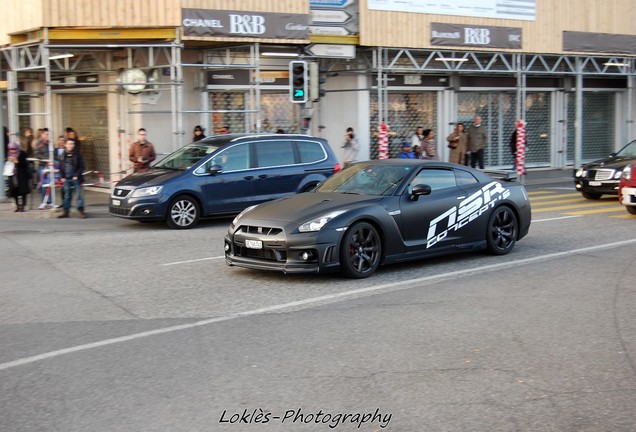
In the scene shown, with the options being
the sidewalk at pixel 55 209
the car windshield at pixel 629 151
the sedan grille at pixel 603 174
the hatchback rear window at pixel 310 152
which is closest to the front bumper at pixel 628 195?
the sedan grille at pixel 603 174

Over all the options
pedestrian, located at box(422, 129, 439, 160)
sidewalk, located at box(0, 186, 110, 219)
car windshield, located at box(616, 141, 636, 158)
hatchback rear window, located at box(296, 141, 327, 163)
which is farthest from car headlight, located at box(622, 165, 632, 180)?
sidewalk, located at box(0, 186, 110, 219)

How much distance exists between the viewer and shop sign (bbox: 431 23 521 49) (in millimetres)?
25016

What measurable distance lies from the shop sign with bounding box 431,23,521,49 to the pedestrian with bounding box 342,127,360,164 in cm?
352

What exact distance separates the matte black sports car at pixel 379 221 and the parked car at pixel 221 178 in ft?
16.2

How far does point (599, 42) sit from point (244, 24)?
44.3ft

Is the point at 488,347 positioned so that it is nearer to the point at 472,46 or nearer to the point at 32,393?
the point at 32,393

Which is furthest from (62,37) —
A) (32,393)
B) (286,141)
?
(32,393)

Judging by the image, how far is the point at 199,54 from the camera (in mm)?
23141

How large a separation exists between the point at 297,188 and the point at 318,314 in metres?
8.66

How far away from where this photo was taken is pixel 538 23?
27.2 metres

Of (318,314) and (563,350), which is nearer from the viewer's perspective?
(563,350)

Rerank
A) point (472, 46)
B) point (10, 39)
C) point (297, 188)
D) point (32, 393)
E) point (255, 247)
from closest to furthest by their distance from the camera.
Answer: point (32, 393), point (255, 247), point (297, 188), point (10, 39), point (472, 46)

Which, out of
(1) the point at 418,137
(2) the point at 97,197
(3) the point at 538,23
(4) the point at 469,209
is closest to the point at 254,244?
(4) the point at 469,209

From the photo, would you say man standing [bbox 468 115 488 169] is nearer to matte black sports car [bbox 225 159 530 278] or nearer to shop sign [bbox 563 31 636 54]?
shop sign [bbox 563 31 636 54]
